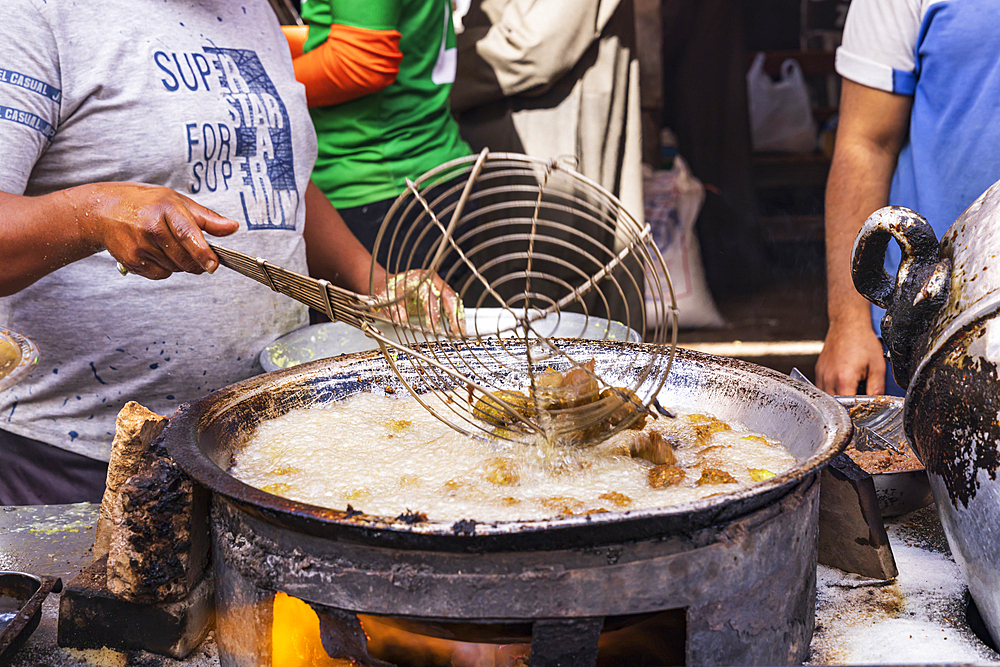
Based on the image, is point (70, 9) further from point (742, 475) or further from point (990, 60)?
point (990, 60)

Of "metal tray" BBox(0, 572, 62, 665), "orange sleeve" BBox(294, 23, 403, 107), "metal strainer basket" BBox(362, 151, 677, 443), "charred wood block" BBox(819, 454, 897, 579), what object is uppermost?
"orange sleeve" BBox(294, 23, 403, 107)

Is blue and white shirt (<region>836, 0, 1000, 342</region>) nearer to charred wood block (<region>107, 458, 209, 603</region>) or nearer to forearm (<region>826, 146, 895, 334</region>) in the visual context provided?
forearm (<region>826, 146, 895, 334</region>)

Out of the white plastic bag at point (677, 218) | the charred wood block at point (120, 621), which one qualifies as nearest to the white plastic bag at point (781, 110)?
the white plastic bag at point (677, 218)

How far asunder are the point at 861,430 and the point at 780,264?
530 centimetres

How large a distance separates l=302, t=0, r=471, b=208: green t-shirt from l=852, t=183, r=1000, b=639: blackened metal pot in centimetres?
178

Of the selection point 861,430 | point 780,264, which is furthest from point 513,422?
point 780,264

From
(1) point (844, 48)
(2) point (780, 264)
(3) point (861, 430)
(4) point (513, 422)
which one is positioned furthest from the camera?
(2) point (780, 264)

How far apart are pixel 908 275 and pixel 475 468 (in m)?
0.64

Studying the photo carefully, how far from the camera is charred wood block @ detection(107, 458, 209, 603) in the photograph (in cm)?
100

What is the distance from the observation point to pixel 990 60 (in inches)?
63.7

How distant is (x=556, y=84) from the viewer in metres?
3.31

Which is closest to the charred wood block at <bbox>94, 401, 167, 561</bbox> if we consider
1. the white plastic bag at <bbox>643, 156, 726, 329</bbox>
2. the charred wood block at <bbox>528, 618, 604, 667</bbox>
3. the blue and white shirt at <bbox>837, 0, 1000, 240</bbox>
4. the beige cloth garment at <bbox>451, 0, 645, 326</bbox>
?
the charred wood block at <bbox>528, 618, 604, 667</bbox>

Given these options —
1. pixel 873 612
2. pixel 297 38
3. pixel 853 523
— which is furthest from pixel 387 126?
pixel 873 612

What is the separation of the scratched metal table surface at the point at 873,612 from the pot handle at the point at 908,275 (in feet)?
1.11
